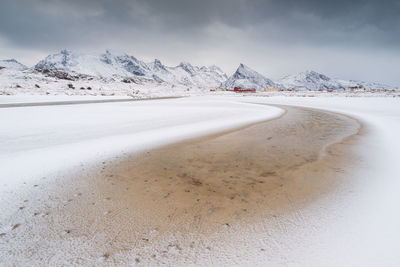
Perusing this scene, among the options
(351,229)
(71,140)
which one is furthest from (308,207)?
(71,140)

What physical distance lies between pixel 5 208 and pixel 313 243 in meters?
5.93

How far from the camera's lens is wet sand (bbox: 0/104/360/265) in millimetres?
2994

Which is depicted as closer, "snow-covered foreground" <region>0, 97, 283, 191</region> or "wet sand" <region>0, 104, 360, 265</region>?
"wet sand" <region>0, 104, 360, 265</region>

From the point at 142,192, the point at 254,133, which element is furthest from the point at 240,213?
the point at 254,133

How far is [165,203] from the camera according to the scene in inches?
171

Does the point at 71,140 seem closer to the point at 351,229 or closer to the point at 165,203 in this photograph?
the point at 165,203

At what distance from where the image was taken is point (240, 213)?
13.1 feet

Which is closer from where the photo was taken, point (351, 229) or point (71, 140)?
point (351, 229)

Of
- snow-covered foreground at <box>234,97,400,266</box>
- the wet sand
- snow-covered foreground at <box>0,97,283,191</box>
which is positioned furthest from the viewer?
snow-covered foreground at <box>0,97,283,191</box>

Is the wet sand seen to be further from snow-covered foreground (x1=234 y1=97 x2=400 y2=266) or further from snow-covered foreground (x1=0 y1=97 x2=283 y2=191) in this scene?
snow-covered foreground (x1=0 y1=97 x2=283 y2=191)

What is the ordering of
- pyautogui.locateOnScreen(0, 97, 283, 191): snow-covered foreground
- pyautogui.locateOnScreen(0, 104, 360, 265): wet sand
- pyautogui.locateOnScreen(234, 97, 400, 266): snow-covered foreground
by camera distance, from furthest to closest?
pyautogui.locateOnScreen(0, 97, 283, 191): snow-covered foreground → pyautogui.locateOnScreen(0, 104, 360, 265): wet sand → pyautogui.locateOnScreen(234, 97, 400, 266): snow-covered foreground

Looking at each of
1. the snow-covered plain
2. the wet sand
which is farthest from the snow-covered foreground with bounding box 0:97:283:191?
the wet sand

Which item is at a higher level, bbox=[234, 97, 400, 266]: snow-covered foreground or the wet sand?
bbox=[234, 97, 400, 266]: snow-covered foreground

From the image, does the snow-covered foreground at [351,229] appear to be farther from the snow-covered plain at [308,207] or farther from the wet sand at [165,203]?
the wet sand at [165,203]
